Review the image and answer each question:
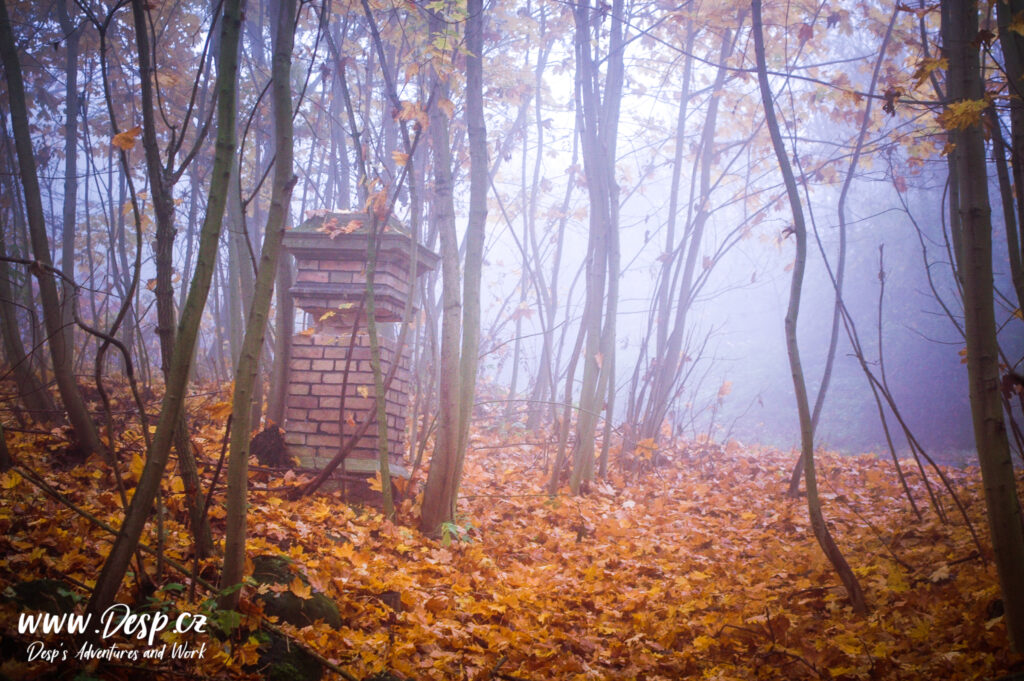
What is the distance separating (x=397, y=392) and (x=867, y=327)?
61.9 ft

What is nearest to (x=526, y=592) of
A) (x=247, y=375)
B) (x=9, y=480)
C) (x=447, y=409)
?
(x=447, y=409)

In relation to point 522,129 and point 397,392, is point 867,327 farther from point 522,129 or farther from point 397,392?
point 397,392

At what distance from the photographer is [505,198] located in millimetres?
12781

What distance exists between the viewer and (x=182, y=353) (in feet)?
6.10

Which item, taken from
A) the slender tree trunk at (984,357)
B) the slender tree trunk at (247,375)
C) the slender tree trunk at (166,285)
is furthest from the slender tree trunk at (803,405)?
the slender tree trunk at (166,285)

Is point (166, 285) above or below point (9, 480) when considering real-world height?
above

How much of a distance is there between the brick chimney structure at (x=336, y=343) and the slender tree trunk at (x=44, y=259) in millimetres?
1244

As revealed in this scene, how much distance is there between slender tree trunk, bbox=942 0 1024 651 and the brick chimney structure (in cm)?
324

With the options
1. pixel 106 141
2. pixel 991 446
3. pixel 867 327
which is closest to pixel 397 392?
pixel 991 446

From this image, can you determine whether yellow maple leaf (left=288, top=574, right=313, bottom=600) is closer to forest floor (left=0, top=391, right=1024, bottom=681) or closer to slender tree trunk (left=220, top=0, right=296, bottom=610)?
forest floor (left=0, top=391, right=1024, bottom=681)

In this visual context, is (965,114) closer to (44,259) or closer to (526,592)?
(526,592)

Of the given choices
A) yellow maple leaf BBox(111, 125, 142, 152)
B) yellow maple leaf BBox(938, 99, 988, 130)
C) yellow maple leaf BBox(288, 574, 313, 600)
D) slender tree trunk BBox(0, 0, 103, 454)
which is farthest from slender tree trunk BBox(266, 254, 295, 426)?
yellow maple leaf BBox(938, 99, 988, 130)

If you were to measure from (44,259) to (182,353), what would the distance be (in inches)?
107

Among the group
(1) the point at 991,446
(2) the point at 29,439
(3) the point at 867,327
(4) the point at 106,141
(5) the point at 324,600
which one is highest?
(4) the point at 106,141
